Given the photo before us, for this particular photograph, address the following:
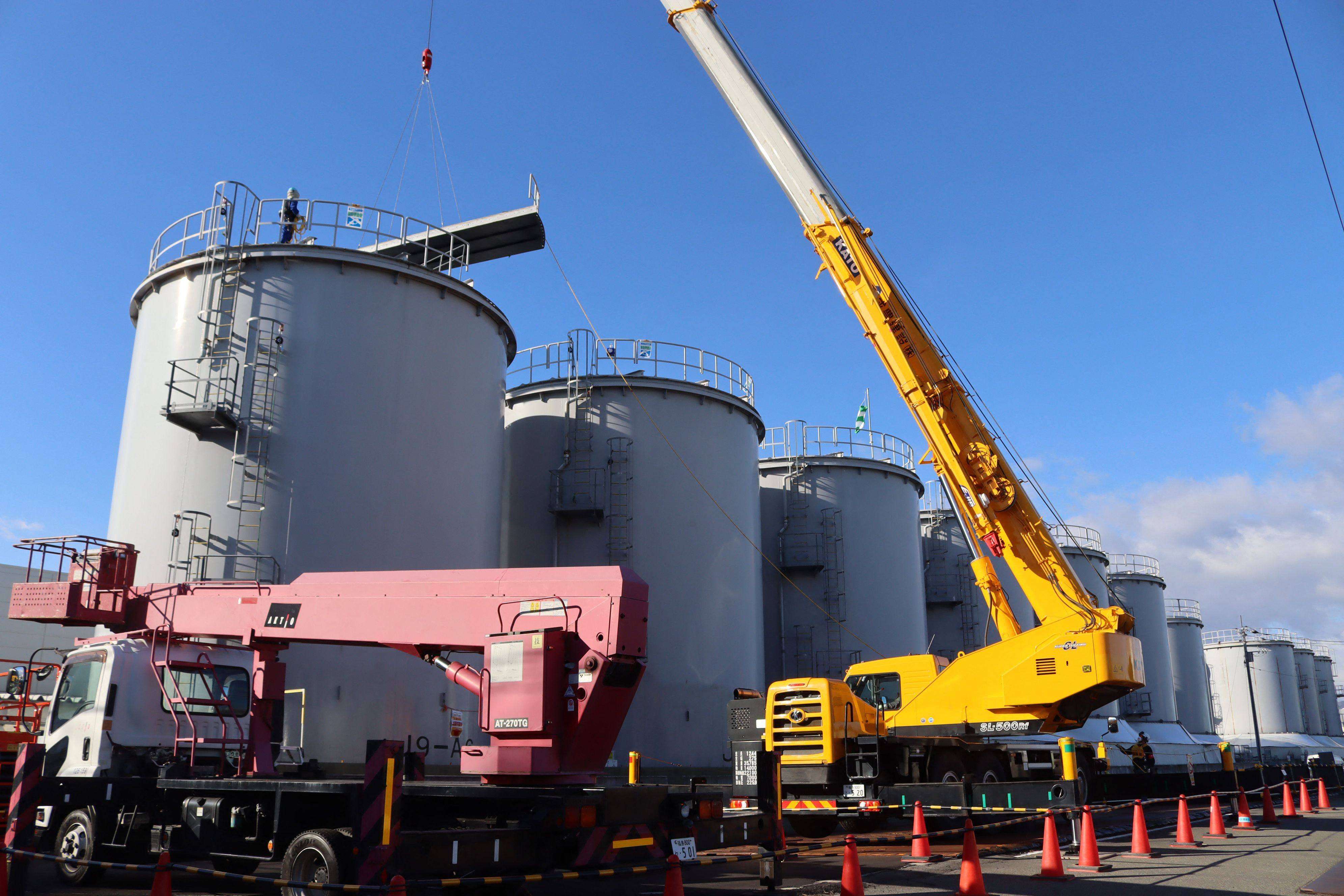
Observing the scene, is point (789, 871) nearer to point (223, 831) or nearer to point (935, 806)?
point (935, 806)

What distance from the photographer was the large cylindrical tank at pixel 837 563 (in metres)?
30.6

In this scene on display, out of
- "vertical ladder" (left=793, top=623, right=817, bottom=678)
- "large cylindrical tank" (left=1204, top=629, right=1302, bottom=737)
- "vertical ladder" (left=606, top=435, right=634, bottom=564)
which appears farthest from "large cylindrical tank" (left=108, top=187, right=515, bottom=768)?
"large cylindrical tank" (left=1204, top=629, right=1302, bottom=737)

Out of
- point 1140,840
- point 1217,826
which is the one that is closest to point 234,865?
point 1140,840

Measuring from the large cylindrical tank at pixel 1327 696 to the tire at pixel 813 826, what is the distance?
8528 centimetres

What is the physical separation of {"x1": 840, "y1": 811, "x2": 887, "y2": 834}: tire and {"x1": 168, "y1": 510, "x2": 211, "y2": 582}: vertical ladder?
1133 cm

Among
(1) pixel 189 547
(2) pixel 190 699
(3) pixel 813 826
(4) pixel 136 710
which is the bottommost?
(3) pixel 813 826

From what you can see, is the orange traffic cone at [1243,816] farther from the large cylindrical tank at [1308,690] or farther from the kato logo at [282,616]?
the large cylindrical tank at [1308,690]

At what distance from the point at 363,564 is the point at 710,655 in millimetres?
9146

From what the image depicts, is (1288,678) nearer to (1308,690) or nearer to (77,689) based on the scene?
(1308,690)

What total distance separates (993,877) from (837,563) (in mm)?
19291

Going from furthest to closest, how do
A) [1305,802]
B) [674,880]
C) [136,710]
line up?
1. [1305,802]
2. [136,710]
3. [674,880]

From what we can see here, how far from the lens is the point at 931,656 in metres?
18.1

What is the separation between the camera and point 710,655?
24.1 m

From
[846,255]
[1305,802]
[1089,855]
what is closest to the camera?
[1089,855]
